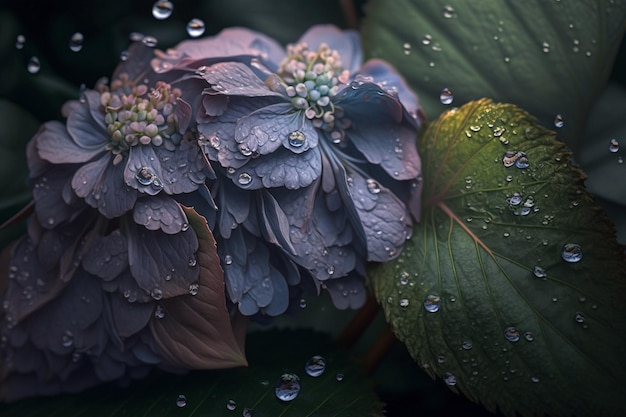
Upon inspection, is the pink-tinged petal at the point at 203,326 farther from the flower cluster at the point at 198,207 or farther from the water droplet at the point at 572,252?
the water droplet at the point at 572,252

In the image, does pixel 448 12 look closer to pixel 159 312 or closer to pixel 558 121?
pixel 558 121

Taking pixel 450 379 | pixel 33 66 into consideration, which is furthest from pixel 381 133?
pixel 33 66

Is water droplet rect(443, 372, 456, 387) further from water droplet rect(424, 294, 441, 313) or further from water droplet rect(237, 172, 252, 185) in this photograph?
water droplet rect(237, 172, 252, 185)

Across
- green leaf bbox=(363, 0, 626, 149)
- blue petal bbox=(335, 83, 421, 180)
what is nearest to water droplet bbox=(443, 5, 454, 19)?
green leaf bbox=(363, 0, 626, 149)

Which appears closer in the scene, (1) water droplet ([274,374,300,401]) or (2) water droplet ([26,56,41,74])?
(1) water droplet ([274,374,300,401])

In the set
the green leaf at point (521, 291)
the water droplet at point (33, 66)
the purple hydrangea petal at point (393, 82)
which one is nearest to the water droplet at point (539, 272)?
the green leaf at point (521, 291)

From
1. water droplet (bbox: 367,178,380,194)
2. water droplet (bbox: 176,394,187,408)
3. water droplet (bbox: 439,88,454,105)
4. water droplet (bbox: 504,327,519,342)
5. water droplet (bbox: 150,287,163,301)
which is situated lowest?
water droplet (bbox: 176,394,187,408)

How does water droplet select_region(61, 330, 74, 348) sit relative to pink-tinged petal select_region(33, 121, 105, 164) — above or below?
below
